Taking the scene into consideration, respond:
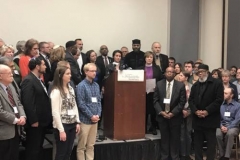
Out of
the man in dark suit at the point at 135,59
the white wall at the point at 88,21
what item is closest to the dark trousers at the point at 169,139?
the man in dark suit at the point at 135,59

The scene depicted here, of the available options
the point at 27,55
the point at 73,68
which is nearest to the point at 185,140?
the point at 73,68

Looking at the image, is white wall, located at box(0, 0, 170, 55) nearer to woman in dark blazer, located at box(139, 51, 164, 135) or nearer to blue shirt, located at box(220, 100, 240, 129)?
woman in dark blazer, located at box(139, 51, 164, 135)

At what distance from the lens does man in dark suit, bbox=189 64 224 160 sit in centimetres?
459

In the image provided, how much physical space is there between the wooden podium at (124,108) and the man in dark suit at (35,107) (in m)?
1.25

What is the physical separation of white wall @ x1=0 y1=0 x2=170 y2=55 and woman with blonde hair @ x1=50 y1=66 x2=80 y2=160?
3043 millimetres

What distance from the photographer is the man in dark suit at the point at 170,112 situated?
4.83m

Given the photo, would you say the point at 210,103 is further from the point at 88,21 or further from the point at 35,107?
the point at 88,21

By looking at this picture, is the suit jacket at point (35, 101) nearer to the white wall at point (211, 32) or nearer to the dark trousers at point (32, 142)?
the dark trousers at point (32, 142)

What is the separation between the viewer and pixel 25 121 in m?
3.47

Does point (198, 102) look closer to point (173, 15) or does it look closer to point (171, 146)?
point (171, 146)

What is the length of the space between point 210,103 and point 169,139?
32.8 inches

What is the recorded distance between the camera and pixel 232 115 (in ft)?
17.2

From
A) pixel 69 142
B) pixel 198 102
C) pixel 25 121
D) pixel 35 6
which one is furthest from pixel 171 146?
pixel 35 6

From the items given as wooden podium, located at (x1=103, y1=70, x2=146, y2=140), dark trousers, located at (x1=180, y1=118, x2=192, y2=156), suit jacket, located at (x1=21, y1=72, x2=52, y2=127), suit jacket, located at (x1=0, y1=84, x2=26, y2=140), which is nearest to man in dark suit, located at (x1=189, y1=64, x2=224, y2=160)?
→ dark trousers, located at (x1=180, y1=118, x2=192, y2=156)
